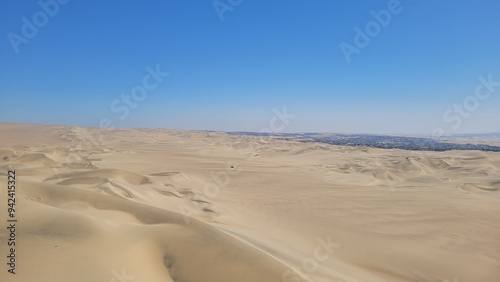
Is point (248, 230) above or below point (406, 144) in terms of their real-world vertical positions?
below

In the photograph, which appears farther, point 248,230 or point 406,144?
point 406,144

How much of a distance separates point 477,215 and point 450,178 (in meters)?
9.91

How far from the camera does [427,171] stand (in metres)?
23.6

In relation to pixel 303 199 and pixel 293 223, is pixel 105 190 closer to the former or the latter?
pixel 293 223

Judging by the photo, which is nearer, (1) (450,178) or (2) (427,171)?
(1) (450,178)

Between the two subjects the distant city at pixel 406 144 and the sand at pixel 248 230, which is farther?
the distant city at pixel 406 144

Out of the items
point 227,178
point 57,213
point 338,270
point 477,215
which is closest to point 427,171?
point 477,215

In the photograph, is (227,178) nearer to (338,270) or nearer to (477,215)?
(477,215)

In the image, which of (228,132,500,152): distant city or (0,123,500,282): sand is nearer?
(0,123,500,282): sand

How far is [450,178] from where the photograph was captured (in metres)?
20.5

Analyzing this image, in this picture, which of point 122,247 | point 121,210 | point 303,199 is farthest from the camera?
point 303,199

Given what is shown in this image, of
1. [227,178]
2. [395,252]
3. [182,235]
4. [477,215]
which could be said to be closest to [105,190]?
[182,235]

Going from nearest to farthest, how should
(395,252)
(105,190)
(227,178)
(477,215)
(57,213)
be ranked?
(57,213), (395,252), (105,190), (477,215), (227,178)

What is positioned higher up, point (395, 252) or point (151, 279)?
point (151, 279)
